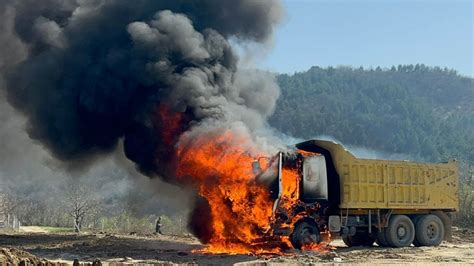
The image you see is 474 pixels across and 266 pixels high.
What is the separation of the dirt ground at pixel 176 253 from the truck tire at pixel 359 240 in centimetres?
133

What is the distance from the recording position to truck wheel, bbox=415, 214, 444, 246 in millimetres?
22078

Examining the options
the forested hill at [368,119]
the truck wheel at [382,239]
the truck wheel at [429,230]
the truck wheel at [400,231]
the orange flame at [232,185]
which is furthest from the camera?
the forested hill at [368,119]

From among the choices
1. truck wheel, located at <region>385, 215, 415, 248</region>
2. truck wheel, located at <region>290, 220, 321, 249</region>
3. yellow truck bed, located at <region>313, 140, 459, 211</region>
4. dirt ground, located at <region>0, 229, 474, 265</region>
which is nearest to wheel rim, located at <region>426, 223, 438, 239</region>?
dirt ground, located at <region>0, 229, 474, 265</region>

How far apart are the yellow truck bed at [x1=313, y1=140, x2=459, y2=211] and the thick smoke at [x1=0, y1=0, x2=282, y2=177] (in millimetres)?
3885

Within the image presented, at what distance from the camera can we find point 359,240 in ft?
74.5

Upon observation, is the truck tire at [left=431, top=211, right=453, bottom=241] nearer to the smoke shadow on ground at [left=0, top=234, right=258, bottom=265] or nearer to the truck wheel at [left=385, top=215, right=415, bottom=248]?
the truck wheel at [left=385, top=215, right=415, bottom=248]

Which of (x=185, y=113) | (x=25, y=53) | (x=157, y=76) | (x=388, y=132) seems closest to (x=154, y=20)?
(x=157, y=76)

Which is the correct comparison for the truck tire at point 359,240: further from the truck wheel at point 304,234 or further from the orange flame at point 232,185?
the orange flame at point 232,185

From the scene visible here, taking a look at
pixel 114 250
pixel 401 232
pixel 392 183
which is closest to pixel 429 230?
pixel 401 232

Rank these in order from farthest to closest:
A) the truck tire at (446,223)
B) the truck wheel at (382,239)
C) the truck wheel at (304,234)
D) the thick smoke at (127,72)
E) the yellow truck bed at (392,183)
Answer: the truck tire at (446,223) → the truck wheel at (382,239) → the yellow truck bed at (392,183) → the thick smoke at (127,72) → the truck wheel at (304,234)

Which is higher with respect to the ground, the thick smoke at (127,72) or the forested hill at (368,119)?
the forested hill at (368,119)

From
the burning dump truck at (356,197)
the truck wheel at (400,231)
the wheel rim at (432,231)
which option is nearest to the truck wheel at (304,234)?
the burning dump truck at (356,197)

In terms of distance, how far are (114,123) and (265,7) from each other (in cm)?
823

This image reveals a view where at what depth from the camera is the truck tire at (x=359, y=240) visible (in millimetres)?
22422
